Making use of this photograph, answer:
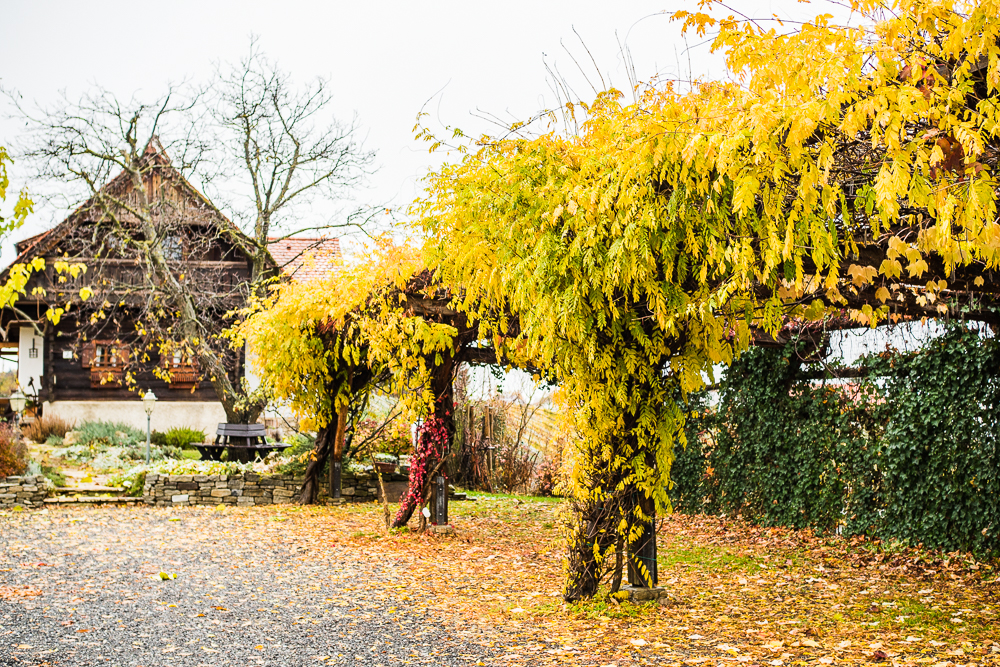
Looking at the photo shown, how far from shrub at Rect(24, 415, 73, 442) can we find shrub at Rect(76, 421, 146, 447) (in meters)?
0.36

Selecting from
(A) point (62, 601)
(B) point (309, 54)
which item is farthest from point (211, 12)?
(A) point (62, 601)

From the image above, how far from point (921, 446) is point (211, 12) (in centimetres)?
1387

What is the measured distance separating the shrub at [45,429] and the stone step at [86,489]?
268 inches

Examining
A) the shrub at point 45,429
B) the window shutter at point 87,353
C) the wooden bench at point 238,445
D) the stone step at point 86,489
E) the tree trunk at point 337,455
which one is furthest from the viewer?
the window shutter at point 87,353

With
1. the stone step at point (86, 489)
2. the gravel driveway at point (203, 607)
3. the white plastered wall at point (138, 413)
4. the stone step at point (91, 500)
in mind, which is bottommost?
the gravel driveway at point (203, 607)

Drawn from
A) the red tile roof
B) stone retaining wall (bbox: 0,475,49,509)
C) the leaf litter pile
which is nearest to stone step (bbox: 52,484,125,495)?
stone retaining wall (bbox: 0,475,49,509)

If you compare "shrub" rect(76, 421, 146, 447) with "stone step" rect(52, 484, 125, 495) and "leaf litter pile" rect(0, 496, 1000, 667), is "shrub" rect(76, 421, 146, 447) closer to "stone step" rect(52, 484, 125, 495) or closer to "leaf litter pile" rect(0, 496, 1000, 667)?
"stone step" rect(52, 484, 125, 495)

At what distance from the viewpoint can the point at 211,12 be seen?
49.7 ft

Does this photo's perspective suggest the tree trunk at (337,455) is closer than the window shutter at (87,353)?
Yes

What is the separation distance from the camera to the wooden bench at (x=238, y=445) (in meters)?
15.4

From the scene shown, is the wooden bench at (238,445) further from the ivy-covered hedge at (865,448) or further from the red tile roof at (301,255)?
the ivy-covered hedge at (865,448)

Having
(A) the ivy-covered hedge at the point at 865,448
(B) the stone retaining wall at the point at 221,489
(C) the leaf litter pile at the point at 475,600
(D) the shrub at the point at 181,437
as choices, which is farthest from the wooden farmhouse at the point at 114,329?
(A) the ivy-covered hedge at the point at 865,448

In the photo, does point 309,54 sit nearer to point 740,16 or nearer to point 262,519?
point 262,519

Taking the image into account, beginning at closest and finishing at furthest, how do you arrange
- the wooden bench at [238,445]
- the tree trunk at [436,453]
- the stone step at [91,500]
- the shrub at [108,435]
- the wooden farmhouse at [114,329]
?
the tree trunk at [436,453] → the stone step at [91,500] → the wooden bench at [238,445] → the shrub at [108,435] → the wooden farmhouse at [114,329]
